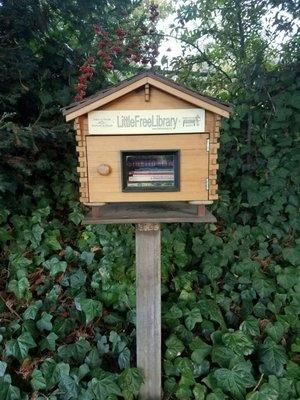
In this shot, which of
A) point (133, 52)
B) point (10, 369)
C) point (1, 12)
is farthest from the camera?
point (1, 12)

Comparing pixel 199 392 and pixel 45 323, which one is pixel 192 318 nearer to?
pixel 199 392

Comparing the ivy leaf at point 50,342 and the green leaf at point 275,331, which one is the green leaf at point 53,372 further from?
the green leaf at point 275,331

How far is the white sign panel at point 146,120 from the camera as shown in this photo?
1.57 meters

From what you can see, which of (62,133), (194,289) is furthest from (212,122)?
(62,133)

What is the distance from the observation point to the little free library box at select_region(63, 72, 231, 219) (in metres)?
1.53

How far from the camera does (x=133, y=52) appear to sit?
97.3 inches

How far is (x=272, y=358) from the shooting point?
2.09m

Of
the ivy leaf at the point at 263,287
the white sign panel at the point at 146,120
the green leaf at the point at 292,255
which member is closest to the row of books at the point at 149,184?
the white sign panel at the point at 146,120

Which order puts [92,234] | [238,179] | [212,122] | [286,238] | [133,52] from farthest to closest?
[238,179] → [286,238] → [92,234] → [133,52] → [212,122]

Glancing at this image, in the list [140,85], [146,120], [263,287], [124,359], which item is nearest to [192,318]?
[124,359]

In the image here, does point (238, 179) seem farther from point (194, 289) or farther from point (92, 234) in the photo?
point (92, 234)

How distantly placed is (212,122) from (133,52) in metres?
1.21

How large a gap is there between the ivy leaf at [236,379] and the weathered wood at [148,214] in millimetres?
976

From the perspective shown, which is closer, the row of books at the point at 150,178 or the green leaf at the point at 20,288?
the row of books at the point at 150,178
